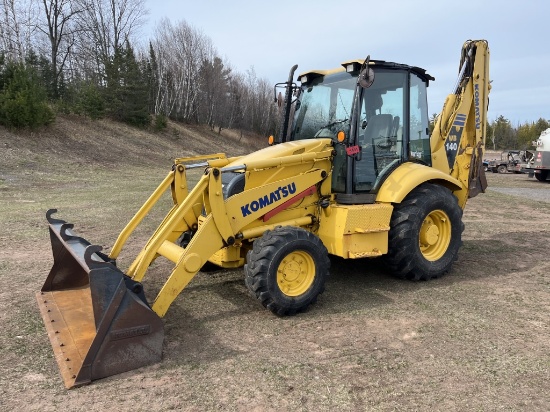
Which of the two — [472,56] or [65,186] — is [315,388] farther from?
[65,186]

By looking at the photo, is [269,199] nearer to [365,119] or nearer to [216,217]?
[216,217]

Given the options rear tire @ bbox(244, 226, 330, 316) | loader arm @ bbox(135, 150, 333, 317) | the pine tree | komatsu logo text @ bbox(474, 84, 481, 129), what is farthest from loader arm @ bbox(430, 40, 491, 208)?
the pine tree

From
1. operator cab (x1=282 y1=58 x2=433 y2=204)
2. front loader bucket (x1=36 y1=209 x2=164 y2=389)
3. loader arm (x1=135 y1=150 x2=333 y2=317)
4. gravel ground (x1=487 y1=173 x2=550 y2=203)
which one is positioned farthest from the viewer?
gravel ground (x1=487 y1=173 x2=550 y2=203)

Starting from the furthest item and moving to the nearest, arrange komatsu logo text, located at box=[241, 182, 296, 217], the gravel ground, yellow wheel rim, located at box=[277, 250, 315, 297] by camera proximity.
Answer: the gravel ground → komatsu logo text, located at box=[241, 182, 296, 217] → yellow wheel rim, located at box=[277, 250, 315, 297]

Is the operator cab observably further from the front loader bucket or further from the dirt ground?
the front loader bucket

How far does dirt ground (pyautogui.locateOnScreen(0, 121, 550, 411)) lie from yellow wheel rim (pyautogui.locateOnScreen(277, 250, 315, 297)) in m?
0.30

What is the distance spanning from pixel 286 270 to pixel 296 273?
135 millimetres

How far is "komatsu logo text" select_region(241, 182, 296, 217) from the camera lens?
15.1ft

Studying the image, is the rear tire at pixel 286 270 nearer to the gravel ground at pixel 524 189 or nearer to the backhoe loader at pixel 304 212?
the backhoe loader at pixel 304 212

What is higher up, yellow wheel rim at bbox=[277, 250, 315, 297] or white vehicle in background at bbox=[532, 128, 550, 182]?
white vehicle in background at bbox=[532, 128, 550, 182]

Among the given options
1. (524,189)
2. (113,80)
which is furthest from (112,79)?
(524,189)

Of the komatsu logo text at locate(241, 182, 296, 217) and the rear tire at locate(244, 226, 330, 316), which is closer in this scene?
the rear tire at locate(244, 226, 330, 316)

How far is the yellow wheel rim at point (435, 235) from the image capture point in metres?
5.67

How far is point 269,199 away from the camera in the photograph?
477 centimetres
